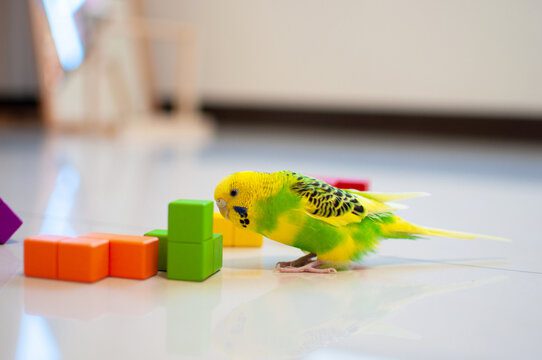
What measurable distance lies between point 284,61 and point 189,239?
3619mm

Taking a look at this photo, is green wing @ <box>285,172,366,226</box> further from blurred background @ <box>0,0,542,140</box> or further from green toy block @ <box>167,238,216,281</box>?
blurred background @ <box>0,0,542,140</box>

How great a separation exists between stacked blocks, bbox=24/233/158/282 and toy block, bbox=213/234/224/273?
10 cm

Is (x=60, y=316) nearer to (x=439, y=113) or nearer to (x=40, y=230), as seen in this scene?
(x=40, y=230)

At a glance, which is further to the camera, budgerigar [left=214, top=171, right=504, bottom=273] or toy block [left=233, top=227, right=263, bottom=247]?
toy block [left=233, top=227, right=263, bottom=247]

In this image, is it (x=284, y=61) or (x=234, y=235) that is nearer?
(x=234, y=235)

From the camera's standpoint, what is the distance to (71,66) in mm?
3803

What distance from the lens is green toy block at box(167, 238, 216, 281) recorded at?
1.06 meters

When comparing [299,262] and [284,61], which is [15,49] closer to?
[284,61]

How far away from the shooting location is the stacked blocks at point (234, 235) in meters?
1.31

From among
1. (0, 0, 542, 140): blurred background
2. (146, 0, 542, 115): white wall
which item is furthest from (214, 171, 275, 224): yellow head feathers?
(146, 0, 542, 115): white wall

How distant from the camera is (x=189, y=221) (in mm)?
1059

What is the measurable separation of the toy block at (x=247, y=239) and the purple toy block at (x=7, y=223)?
42 cm

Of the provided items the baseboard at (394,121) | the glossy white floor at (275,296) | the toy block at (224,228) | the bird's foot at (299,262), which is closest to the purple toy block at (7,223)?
the glossy white floor at (275,296)

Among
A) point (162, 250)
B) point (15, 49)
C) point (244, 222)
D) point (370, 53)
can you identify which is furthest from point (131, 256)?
point (15, 49)
